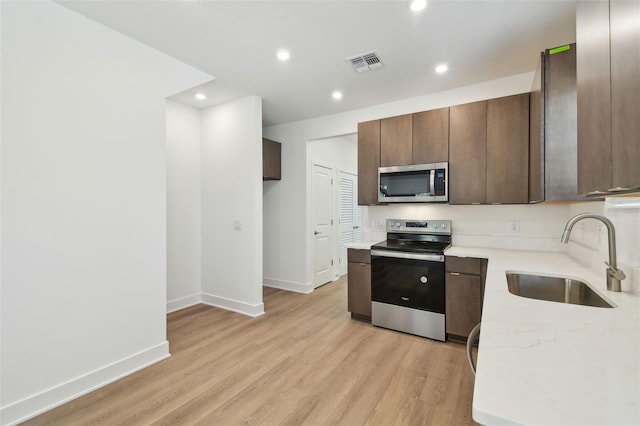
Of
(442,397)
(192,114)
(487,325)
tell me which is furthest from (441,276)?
(192,114)

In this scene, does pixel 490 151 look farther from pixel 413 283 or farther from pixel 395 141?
pixel 413 283

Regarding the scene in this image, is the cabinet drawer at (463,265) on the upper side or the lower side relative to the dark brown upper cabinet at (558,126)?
lower

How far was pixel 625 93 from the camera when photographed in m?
0.78

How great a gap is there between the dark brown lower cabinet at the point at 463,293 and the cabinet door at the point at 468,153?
637mm

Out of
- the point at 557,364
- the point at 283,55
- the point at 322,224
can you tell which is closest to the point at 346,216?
the point at 322,224

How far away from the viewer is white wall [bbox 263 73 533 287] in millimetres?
4113

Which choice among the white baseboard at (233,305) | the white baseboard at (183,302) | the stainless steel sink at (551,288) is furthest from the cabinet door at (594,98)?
the white baseboard at (183,302)

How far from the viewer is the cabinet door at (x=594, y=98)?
91 cm

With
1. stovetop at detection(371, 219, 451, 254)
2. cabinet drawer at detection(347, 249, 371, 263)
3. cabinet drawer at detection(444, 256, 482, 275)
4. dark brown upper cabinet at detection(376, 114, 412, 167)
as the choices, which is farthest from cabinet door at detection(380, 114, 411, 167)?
cabinet drawer at detection(444, 256, 482, 275)

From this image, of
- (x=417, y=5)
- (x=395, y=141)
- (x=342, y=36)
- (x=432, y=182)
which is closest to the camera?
(x=417, y=5)

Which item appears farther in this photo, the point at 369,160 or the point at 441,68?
the point at 369,160

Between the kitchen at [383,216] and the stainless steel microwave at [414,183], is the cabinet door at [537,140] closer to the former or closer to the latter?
the kitchen at [383,216]

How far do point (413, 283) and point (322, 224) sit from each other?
2.15 meters

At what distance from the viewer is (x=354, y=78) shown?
3002 mm
